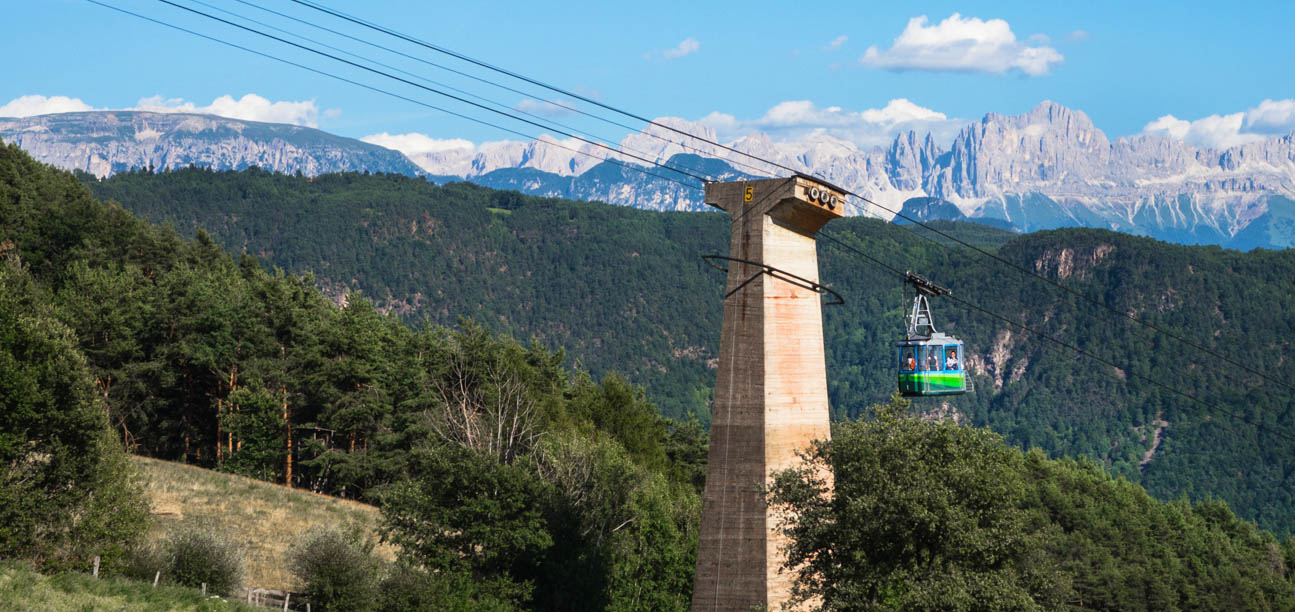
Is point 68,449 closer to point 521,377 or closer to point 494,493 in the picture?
point 494,493

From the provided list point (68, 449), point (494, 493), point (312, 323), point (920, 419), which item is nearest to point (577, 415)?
point (312, 323)

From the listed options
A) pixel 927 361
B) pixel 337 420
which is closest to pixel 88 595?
pixel 927 361

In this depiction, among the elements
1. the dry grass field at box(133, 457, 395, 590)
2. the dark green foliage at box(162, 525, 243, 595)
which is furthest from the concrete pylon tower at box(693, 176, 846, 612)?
the dry grass field at box(133, 457, 395, 590)

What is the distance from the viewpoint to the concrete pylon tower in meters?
32.8

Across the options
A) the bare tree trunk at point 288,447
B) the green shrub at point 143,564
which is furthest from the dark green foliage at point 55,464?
the bare tree trunk at point 288,447

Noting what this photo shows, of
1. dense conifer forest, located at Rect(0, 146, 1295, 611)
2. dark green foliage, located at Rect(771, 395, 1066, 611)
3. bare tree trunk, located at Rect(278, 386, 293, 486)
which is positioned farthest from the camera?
bare tree trunk, located at Rect(278, 386, 293, 486)

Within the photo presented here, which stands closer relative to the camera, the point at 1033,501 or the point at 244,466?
the point at 244,466

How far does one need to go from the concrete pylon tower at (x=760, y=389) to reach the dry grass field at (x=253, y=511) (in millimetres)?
24570

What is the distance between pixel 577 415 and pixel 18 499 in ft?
153

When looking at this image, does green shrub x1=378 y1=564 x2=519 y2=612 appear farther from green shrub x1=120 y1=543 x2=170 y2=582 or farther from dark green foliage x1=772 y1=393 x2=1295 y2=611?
dark green foliage x1=772 y1=393 x2=1295 y2=611

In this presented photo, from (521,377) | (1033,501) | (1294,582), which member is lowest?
(1294,582)

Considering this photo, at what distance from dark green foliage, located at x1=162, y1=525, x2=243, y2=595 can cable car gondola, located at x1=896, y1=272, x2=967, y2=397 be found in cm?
2557

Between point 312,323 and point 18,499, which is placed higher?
point 312,323

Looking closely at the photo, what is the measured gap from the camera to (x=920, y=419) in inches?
1366
